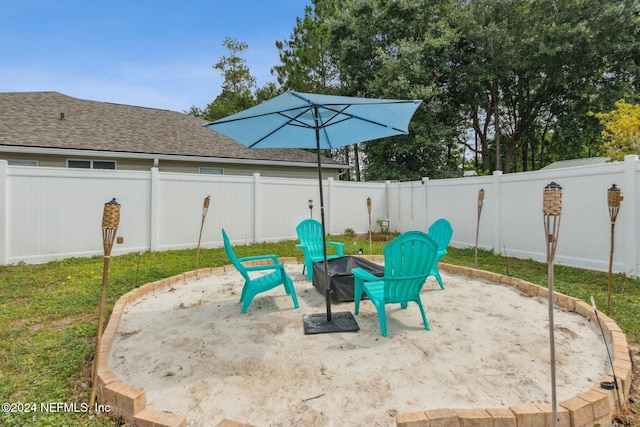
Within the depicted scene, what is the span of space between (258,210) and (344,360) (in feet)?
19.5

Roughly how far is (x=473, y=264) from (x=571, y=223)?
1780 mm

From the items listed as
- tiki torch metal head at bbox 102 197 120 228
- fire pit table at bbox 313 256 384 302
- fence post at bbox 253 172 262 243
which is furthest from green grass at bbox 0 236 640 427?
fire pit table at bbox 313 256 384 302

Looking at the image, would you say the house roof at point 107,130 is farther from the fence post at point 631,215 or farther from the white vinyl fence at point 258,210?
the fence post at point 631,215

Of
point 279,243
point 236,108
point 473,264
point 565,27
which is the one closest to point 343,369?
point 473,264

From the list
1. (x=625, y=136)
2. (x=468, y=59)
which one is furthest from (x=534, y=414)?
(x=468, y=59)

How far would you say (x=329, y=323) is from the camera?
3.28m

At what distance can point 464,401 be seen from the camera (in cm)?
205

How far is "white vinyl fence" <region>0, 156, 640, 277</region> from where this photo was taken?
532cm

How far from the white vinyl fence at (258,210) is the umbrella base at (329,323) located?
467 centimetres

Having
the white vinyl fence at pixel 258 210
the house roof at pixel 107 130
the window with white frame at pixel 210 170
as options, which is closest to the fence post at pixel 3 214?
the white vinyl fence at pixel 258 210

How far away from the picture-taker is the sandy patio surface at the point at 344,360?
2.03 m

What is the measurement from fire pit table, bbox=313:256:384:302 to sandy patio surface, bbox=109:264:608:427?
0.15m

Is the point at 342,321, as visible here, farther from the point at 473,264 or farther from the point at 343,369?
the point at 473,264

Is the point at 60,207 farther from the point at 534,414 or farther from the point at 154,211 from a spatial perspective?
the point at 534,414
